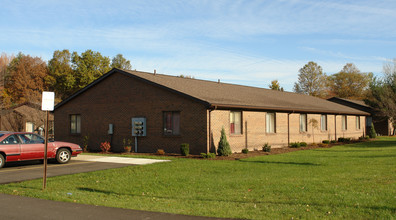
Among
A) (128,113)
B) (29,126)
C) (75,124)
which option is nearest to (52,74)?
(29,126)

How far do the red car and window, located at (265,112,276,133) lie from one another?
12457mm

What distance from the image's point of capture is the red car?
14922mm

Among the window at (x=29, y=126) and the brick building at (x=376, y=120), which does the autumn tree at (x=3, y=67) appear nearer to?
the window at (x=29, y=126)

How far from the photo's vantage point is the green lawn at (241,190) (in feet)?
24.4

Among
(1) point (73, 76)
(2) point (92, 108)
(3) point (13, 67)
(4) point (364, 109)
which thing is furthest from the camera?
(3) point (13, 67)

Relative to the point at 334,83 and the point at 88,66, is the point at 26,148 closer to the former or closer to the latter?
the point at 88,66

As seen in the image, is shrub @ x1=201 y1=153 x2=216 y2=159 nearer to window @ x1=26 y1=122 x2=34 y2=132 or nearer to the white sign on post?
the white sign on post

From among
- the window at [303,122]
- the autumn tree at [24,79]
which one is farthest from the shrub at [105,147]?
the autumn tree at [24,79]

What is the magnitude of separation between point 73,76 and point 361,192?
177 ft

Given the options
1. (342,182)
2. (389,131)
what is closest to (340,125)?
(389,131)

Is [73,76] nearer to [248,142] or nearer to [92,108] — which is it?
[92,108]

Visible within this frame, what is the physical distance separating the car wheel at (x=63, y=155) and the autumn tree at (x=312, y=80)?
65.1 m

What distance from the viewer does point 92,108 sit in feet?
82.5

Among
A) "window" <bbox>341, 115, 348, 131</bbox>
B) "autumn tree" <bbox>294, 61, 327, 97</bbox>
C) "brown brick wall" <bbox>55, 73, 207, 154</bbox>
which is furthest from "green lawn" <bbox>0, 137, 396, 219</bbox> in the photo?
"autumn tree" <bbox>294, 61, 327, 97</bbox>
